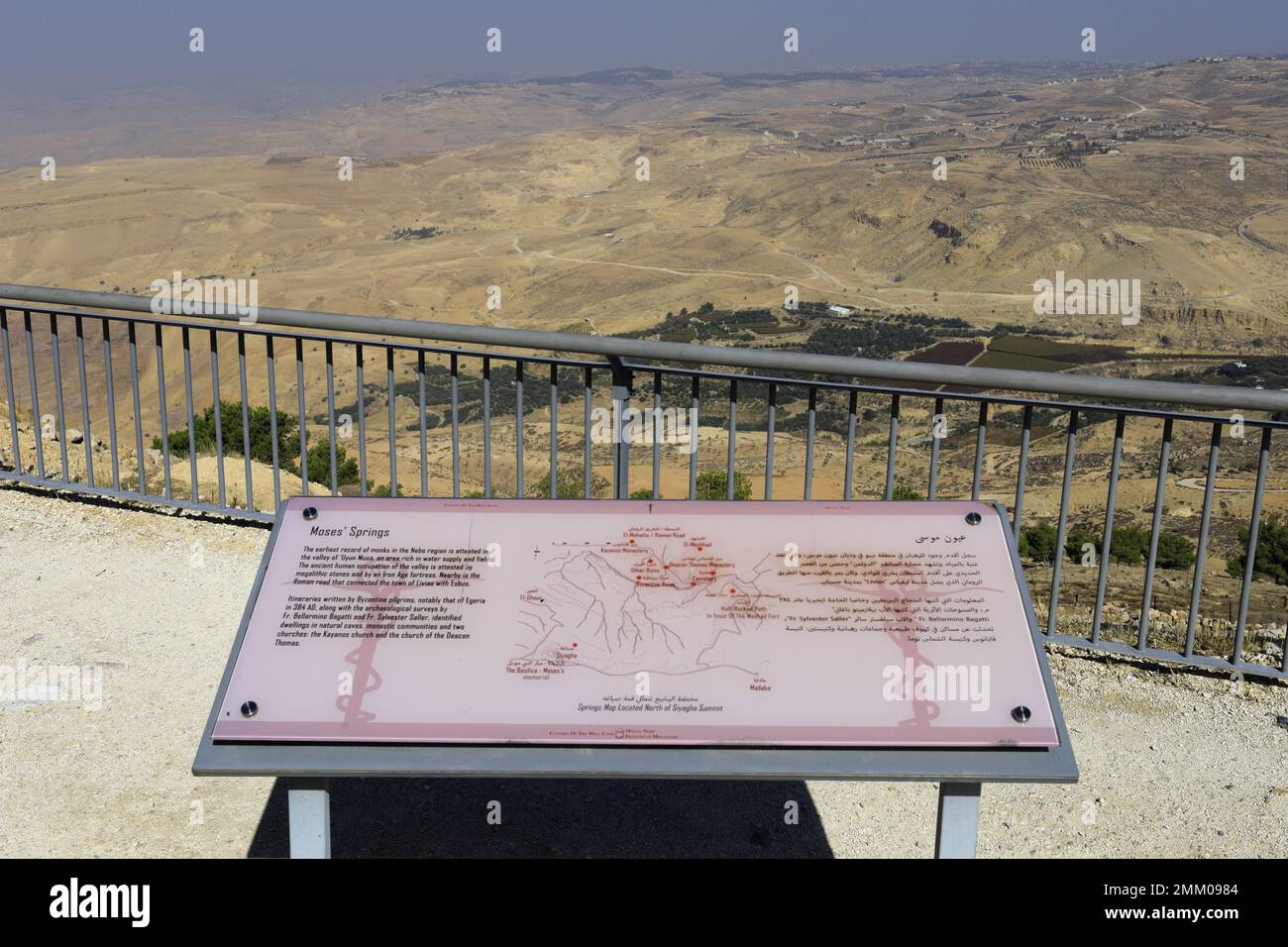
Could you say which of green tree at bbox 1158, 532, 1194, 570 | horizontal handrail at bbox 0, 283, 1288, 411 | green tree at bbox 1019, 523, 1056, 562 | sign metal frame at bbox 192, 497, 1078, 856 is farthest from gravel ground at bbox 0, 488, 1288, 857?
green tree at bbox 1019, 523, 1056, 562

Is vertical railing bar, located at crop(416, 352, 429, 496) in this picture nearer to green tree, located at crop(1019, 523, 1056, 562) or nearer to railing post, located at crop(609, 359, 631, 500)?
railing post, located at crop(609, 359, 631, 500)

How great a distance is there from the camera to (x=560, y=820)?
430 centimetres

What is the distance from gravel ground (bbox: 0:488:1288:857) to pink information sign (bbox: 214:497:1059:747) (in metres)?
1.21

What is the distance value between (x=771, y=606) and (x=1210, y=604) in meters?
10.3

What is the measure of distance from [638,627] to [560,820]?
136cm

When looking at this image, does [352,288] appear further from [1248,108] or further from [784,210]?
[1248,108]

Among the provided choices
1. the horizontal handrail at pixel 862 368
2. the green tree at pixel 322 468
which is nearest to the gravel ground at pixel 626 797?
the horizontal handrail at pixel 862 368

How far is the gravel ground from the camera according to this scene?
4.12 meters

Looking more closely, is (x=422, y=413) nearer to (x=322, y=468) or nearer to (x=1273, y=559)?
(x=322, y=468)

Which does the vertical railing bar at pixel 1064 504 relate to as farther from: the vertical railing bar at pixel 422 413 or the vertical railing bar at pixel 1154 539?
the vertical railing bar at pixel 422 413

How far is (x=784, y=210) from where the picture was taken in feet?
312

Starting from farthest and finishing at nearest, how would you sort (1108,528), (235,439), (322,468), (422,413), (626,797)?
(235,439) < (322,468) < (422,413) < (1108,528) < (626,797)

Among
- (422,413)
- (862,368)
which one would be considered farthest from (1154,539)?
(422,413)

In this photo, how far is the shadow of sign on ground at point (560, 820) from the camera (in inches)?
162
